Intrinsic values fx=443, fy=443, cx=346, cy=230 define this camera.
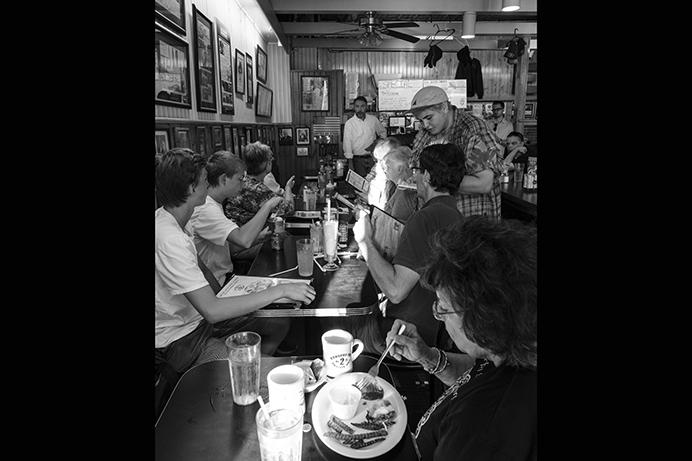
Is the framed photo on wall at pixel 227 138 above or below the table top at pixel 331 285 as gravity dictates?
above

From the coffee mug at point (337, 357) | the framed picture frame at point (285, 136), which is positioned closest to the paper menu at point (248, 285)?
the coffee mug at point (337, 357)

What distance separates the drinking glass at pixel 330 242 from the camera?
7.73ft

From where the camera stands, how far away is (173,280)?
5.63ft

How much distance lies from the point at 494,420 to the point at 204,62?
12.6 feet

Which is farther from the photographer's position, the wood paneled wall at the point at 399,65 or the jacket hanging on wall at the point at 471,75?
the wood paneled wall at the point at 399,65

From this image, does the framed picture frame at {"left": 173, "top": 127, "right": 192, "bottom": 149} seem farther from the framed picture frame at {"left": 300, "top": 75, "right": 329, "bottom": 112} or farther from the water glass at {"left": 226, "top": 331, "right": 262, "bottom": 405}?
the framed picture frame at {"left": 300, "top": 75, "right": 329, "bottom": 112}

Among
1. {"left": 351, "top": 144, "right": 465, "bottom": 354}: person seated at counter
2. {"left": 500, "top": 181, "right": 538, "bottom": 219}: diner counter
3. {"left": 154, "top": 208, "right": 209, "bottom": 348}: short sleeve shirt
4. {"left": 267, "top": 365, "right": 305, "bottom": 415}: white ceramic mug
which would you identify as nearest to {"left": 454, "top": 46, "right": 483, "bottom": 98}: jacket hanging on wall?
{"left": 500, "top": 181, "right": 538, "bottom": 219}: diner counter

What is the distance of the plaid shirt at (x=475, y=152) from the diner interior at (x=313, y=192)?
45 mm

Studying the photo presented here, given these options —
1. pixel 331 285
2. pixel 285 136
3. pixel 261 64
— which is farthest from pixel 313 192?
pixel 285 136

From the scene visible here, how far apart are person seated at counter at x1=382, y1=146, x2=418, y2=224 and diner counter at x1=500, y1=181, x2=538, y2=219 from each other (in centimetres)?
133

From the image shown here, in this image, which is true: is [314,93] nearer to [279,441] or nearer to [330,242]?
[330,242]

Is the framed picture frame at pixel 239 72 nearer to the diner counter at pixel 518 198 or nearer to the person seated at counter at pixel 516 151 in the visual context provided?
the diner counter at pixel 518 198
